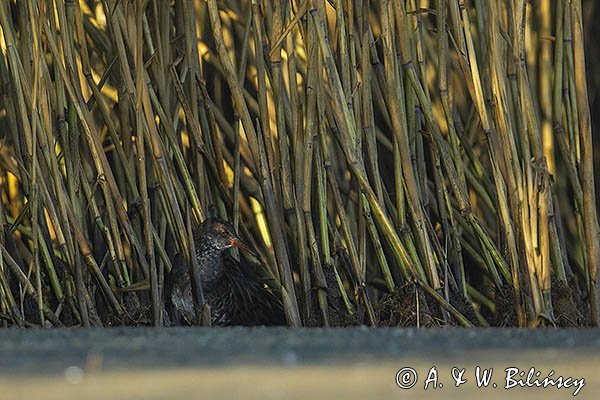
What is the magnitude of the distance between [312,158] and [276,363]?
0.94 m

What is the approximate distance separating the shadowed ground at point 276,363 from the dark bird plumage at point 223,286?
88 centimetres

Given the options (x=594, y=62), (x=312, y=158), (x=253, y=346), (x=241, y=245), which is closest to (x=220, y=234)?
(x=241, y=245)

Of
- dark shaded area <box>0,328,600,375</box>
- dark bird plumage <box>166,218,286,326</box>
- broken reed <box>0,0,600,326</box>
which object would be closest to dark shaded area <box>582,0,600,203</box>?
broken reed <box>0,0,600,326</box>

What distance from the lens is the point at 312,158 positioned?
2.25 meters

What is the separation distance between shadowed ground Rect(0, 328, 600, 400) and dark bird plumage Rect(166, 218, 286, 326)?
878 millimetres

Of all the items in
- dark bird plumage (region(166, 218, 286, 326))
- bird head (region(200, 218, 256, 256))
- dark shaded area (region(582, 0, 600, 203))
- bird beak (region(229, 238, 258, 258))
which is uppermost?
dark shaded area (region(582, 0, 600, 203))

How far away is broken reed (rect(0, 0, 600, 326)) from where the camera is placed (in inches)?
84.0

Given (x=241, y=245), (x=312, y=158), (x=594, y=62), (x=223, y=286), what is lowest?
(x=223, y=286)

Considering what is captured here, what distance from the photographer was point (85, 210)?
8.27ft

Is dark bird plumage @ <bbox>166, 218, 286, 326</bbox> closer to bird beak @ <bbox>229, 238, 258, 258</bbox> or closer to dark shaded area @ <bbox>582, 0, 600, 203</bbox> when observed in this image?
bird beak @ <bbox>229, 238, 258, 258</bbox>

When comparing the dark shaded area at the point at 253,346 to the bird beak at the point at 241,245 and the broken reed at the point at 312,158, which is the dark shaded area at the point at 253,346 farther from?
the bird beak at the point at 241,245

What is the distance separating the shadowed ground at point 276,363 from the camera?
1287mm

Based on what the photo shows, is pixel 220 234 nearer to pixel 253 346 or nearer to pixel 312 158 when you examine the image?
pixel 312 158

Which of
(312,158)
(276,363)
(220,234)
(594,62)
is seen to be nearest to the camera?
(276,363)
